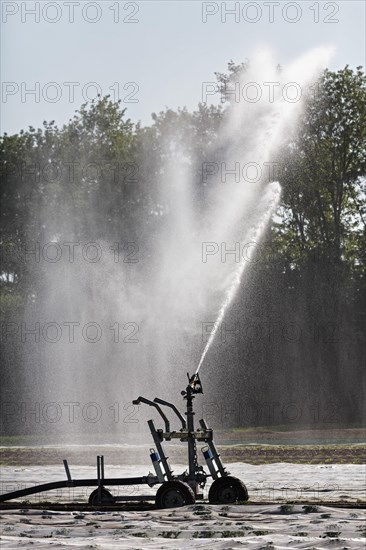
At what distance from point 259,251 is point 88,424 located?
10057 mm

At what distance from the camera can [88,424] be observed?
1754 inches

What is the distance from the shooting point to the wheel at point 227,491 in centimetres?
1482

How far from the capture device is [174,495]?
14.6 meters

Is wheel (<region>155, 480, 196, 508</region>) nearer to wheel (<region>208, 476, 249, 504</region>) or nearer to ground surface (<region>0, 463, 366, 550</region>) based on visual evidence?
ground surface (<region>0, 463, 366, 550</region>)

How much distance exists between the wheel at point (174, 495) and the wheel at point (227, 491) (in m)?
0.38

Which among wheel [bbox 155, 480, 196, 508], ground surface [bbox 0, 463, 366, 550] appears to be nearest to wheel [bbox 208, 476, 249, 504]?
ground surface [bbox 0, 463, 366, 550]

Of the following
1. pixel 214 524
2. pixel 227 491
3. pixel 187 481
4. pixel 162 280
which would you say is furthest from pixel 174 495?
pixel 162 280

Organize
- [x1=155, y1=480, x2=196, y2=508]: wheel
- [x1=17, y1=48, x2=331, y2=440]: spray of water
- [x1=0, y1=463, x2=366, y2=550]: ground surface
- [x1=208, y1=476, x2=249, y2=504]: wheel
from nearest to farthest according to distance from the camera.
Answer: [x1=0, y1=463, x2=366, y2=550]: ground surface → [x1=155, y1=480, x2=196, y2=508]: wheel → [x1=208, y1=476, x2=249, y2=504]: wheel → [x1=17, y1=48, x2=331, y2=440]: spray of water

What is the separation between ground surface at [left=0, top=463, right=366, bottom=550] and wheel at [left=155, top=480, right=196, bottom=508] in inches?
8.1

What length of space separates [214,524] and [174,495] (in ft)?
5.69

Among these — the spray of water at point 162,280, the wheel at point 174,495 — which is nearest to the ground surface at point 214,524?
the wheel at point 174,495

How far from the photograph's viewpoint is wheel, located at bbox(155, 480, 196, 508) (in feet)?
Answer: 47.7

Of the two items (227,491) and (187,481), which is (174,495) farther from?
(227,491)

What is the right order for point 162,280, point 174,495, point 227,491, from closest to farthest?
point 174,495 < point 227,491 < point 162,280
